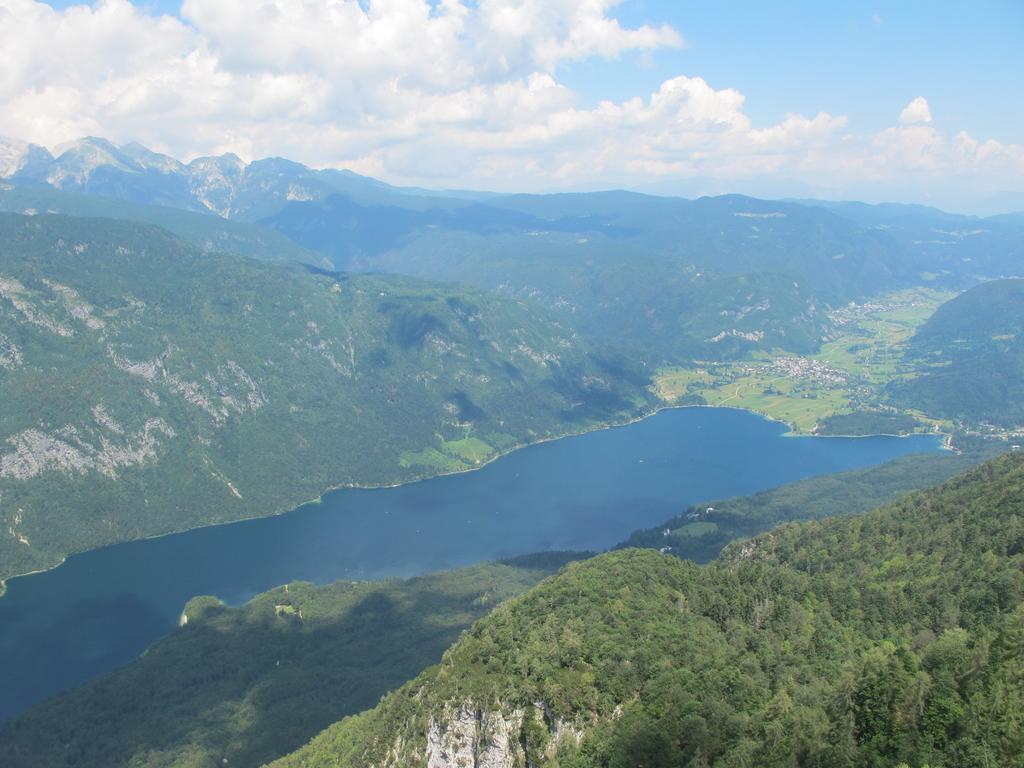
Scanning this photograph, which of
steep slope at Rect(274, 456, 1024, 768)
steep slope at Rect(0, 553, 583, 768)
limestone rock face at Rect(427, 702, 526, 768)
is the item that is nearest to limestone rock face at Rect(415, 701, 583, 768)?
limestone rock face at Rect(427, 702, 526, 768)

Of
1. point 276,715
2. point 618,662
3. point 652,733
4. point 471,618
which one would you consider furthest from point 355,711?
point 652,733

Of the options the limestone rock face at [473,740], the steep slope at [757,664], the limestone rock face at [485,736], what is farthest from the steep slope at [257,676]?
the limestone rock face at [485,736]

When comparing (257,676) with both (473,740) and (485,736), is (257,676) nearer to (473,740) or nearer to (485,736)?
(473,740)

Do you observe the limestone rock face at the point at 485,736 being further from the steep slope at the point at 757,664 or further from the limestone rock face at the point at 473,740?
the steep slope at the point at 757,664

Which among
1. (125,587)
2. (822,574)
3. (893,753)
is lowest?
(125,587)

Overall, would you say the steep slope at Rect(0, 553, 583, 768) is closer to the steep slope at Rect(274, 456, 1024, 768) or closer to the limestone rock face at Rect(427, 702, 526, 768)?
the steep slope at Rect(274, 456, 1024, 768)

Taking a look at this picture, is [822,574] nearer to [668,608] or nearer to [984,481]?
[668,608]
